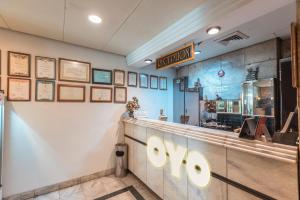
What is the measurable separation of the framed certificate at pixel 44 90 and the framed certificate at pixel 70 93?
98 millimetres

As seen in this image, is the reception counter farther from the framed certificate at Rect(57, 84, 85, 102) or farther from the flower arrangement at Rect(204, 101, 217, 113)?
the flower arrangement at Rect(204, 101, 217, 113)

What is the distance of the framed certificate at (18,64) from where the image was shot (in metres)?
2.26

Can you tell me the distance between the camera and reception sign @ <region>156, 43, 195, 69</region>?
6.43 feet

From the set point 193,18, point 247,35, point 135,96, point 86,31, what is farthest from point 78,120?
point 247,35

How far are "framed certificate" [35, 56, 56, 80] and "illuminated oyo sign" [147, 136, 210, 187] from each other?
6.56 feet

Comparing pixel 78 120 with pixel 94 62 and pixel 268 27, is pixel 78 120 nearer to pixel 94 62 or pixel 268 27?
pixel 94 62

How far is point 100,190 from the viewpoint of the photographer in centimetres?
256

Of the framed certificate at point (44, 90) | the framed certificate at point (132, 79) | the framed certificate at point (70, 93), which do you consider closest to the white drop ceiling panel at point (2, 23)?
the framed certificate at point (44, 90)

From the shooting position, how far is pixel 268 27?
222 cm

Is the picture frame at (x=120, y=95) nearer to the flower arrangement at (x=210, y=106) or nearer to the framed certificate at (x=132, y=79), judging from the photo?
the framed certificate at (x=132, y=79)

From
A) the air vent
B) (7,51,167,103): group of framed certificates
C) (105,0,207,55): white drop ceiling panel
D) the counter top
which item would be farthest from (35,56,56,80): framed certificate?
the air vent

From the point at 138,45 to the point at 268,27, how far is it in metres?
2.04

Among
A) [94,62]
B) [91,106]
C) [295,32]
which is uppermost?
[94,62]

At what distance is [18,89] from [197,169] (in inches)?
109
